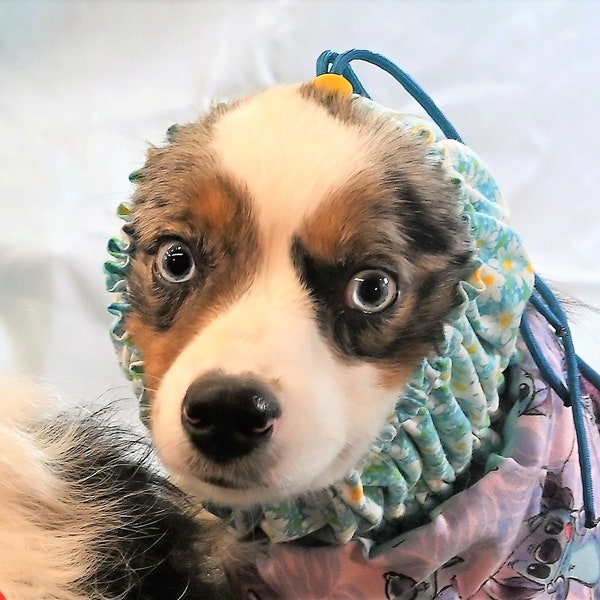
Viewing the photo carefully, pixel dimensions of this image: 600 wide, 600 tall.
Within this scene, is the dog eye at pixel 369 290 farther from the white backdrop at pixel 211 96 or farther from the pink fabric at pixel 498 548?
the white backdrop at pixel 211 96

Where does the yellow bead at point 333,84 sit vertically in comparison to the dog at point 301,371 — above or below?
above

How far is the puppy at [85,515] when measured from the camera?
56 cm

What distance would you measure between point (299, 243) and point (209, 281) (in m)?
0.06

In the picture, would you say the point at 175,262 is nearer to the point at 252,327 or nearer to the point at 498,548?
the point at 252,327

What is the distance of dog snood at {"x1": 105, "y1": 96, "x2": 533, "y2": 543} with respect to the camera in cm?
→ 64

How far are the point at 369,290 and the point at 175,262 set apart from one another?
0.43 feet

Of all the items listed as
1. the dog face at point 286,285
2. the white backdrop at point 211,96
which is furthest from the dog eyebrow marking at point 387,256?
the white backdrop at point 211,96

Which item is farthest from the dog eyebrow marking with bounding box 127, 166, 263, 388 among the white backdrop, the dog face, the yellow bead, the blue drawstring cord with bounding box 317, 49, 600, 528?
the white backdrop

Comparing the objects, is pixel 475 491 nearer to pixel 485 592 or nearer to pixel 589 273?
→ pixel 485 592

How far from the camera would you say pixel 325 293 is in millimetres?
581

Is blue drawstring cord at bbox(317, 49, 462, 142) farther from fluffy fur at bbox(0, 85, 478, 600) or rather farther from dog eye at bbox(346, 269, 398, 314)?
dog eye at bbox(346, 269, 398, 314)

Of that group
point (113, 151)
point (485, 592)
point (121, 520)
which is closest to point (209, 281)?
point (121, 520)

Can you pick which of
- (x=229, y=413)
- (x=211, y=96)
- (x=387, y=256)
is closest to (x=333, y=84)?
(x=387, y=256)

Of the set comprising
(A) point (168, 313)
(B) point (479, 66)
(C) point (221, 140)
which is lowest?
(A) point (168, 313)
